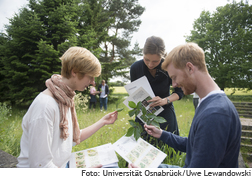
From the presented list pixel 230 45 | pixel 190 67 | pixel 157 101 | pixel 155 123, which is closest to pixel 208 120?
pixel 190 67

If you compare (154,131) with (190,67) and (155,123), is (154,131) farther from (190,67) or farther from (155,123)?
(190,67)

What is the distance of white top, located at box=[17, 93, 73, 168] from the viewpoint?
1160mm

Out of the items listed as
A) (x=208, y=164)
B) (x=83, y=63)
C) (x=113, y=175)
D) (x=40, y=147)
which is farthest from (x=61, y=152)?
(x=208, y=164)

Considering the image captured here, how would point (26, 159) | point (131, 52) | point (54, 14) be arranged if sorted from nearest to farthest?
point (26, 159), point (54, 14), point (131, 52)

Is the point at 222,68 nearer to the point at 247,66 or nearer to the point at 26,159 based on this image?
the point at 247,66

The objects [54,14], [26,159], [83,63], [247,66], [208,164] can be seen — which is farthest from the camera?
[247,66]

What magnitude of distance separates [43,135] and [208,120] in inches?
45.0

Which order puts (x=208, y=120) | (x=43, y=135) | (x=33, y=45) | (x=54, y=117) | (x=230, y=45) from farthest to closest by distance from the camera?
(x=230, y=45), (x=33, y=45), (x=54, y=117), (x=43, y=135), (x=208, y=120)

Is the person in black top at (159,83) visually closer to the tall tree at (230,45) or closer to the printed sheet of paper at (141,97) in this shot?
the printed sheet of paper at (141,97)

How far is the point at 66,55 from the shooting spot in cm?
144

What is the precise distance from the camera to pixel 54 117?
130cm

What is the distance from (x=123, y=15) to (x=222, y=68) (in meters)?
9.00

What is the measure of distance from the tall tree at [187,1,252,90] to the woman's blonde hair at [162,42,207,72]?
522 inches

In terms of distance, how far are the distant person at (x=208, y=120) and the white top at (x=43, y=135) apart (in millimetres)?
1032
